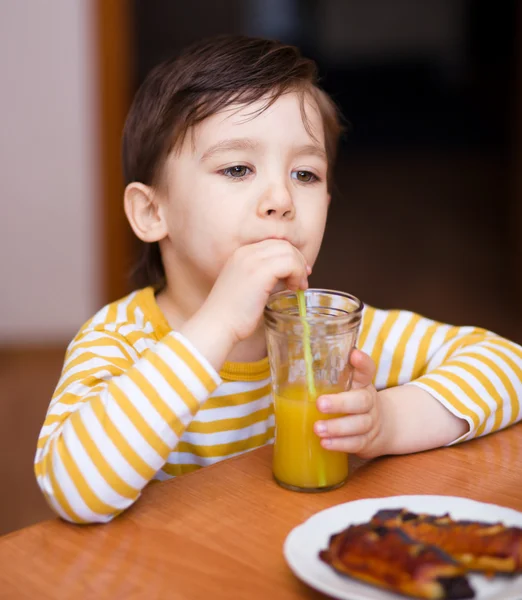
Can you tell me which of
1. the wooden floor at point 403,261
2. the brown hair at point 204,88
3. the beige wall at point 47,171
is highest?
the brown hair at point 204,88

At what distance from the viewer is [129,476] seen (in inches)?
30.1

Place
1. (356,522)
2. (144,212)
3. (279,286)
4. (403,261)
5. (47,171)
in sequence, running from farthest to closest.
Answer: (403,261) → (47,171) → (144,212) → (279,286) → (356,522)

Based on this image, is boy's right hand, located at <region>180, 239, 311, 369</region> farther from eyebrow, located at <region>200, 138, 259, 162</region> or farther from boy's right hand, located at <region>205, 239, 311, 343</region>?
eyebrow, located at <region>200, 138, 259, 162</region>

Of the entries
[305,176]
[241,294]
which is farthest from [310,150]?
[241,294]

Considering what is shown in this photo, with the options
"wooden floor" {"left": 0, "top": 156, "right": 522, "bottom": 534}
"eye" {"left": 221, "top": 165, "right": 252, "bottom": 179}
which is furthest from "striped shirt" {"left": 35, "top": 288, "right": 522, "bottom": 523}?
"wooden floor" {"left": 0, "top": 156, "right": 522, "bottom": 534}

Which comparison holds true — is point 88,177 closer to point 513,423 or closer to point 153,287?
point 153,287

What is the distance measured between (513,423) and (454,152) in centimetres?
606

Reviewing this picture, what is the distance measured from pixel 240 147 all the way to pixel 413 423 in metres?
0.38

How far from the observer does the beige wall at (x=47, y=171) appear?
2961 millimetres

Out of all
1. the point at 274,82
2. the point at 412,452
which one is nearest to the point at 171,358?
the point at 412,452

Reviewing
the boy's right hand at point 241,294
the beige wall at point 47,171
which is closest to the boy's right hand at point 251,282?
the boy's right hand at point 241,294

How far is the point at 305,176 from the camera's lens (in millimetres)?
1056

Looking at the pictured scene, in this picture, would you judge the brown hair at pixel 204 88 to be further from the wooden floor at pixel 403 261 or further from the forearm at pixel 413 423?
the wooden floor at pixel 403 261

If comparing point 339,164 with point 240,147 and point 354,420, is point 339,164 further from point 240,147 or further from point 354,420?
point 354,420
